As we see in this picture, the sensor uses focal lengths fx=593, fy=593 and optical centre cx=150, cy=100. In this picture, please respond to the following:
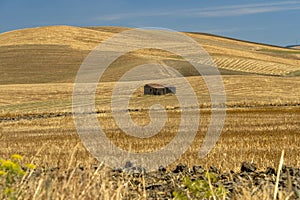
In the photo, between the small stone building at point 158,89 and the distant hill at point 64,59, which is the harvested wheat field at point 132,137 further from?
the small stone building at point 158,89

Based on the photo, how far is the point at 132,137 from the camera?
1866cm

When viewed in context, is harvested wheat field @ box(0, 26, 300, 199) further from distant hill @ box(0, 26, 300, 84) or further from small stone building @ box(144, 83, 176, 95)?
small stone building @ box(144, 83, 176, 95)

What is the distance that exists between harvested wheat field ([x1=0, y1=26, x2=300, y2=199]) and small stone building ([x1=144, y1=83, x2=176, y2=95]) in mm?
1344

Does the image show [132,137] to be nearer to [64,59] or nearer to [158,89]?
[158,89]

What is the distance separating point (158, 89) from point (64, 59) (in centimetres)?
2749

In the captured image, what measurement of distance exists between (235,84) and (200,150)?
38.1 metres

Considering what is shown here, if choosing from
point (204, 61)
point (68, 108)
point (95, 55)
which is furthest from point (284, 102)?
point (95, 55)

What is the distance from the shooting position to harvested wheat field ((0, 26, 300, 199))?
5.66 metres

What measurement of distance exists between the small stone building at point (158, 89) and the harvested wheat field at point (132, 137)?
134 cm

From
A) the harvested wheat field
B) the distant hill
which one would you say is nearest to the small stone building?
the harvested wheat field

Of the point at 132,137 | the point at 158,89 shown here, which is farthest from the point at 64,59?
the point at 132,137

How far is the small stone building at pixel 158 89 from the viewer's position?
47.9 meters

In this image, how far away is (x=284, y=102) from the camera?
3731 centimetres

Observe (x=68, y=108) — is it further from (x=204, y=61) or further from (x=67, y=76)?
(x=204, y=61)
